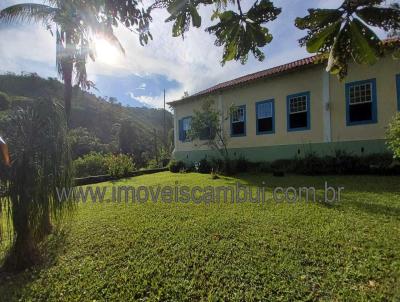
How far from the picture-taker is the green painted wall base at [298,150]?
1048 cm

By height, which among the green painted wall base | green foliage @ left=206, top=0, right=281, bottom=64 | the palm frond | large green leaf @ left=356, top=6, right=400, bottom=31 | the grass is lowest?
the grass

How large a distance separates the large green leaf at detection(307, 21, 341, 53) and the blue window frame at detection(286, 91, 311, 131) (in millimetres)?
11291

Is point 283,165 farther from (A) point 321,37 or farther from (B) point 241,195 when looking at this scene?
(A) point 321,37

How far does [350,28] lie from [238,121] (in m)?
13.8

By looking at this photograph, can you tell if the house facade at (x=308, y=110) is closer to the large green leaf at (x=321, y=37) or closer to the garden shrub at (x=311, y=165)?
the garden shrub at (x=311, y=165)

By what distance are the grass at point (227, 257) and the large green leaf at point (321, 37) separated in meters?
2.36

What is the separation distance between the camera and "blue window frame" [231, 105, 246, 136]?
49.4ft

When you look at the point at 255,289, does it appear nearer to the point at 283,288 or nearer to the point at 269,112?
the point at 283,288

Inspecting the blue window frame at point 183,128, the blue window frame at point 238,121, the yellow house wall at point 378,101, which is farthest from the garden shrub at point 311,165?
the blue window frame at point 183,128

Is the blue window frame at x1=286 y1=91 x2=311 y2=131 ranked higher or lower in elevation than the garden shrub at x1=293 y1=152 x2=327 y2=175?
higher

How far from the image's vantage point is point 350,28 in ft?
5.63

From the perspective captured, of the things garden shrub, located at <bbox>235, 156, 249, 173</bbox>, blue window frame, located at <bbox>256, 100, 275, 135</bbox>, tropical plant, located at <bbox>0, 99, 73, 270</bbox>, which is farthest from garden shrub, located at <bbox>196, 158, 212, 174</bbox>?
tropical plant, located at <bbox>0, 99, 73, 270</bbox>

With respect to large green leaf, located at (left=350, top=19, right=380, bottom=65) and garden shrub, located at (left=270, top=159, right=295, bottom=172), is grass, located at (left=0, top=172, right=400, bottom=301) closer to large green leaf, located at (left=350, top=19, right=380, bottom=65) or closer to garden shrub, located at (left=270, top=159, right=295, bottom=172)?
large green leaf, located at (left=350, top=19, right=380, bottom=65)

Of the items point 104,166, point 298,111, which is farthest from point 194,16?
point 104,166
